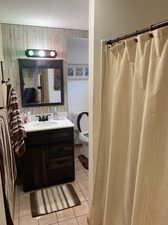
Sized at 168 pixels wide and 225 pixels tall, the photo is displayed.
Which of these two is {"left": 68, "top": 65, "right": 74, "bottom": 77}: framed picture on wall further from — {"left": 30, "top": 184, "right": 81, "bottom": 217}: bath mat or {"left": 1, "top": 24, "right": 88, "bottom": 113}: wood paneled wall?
{"left": 30, "top": 184, "right": 81, "bottom": 217}: bath mat

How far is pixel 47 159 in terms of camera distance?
7.87ft

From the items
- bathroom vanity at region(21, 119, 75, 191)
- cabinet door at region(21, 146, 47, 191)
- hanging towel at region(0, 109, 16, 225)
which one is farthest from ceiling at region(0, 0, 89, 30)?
cabinet door at region(21, 146, 47, 191)

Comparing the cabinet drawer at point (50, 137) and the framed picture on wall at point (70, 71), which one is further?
the framed picture on wall at point (70, 71)

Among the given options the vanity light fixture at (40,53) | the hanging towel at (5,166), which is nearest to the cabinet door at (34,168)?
the hanging towel at (5,166)

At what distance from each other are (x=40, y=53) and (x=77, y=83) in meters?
0.99

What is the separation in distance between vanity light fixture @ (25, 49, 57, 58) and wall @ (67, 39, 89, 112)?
0.44 metres

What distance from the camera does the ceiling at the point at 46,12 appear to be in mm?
1881

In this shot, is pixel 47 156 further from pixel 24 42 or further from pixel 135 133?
pixel 24 42

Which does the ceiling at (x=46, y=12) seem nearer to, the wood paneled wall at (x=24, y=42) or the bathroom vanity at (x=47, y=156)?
the wood paneled wall at (x=24, y=42)

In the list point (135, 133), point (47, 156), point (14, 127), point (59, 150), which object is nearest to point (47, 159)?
point (47, 156)

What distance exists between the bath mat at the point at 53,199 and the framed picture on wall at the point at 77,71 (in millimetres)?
1995

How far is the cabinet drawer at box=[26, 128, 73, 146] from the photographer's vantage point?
89.8 inches

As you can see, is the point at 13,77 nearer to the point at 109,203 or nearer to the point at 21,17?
the point at 21,17

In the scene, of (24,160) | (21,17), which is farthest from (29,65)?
(24,160)
